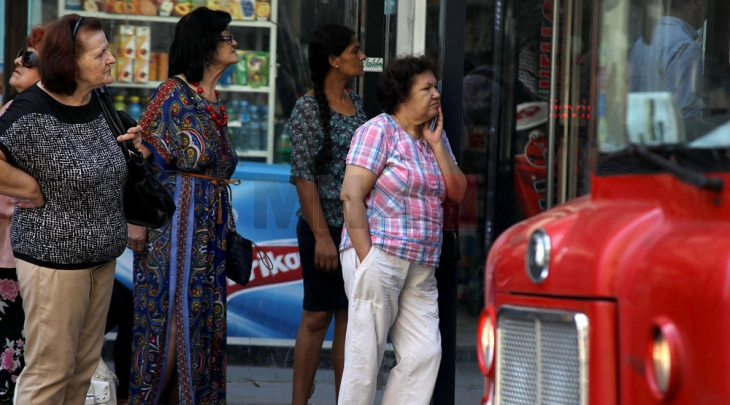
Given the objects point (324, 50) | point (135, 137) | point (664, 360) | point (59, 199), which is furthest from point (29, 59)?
point (664, 360)

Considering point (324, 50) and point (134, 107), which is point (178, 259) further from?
point (134, 107)

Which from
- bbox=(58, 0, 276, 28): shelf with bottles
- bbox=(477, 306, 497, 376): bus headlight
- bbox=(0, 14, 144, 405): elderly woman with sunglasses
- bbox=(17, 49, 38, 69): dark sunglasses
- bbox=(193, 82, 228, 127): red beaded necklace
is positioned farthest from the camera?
bbox=(58, 0, 276, 28): shelf with bottles

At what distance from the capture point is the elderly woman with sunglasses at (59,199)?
394 cm

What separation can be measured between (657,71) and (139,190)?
2499 millimetres

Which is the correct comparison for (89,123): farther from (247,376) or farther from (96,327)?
(247,376)

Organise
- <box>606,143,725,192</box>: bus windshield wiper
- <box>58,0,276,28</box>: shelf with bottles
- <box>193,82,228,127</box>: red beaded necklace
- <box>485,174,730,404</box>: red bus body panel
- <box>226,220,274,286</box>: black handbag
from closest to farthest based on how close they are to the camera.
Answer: <box>485,174,730,404</box>: red bus body panel < <box>606,143,725,192</box>: bus windshield wiper < <box>193,82,228,127</box>: red beaded necklace < <box>226,220,274,286</box>: black handbag < <box>58,0,276,28</box>: shelf with bottles

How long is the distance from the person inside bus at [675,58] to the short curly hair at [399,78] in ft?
6.36

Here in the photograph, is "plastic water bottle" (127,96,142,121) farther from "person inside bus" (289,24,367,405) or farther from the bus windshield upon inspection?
the bus windshield

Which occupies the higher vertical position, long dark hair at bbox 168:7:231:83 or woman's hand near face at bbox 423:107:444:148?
long dark hair at bbox 168:7:231:83

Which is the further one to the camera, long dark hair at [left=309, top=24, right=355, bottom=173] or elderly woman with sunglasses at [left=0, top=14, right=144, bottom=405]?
long dark hair at [left=309, top=24, right=355, bottom=173]

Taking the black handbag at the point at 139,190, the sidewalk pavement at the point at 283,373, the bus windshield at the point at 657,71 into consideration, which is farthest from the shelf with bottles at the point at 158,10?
the bus windshield at the point at 657,71

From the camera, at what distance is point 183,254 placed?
4770 millimetres

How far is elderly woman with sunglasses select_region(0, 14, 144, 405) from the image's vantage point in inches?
155

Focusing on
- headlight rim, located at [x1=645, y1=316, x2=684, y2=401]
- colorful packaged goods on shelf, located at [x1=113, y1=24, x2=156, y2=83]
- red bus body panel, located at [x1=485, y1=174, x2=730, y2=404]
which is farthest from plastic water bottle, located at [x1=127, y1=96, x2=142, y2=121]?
headlight rim, located at [x1=645, y1=316, x2=684, y2=401]
